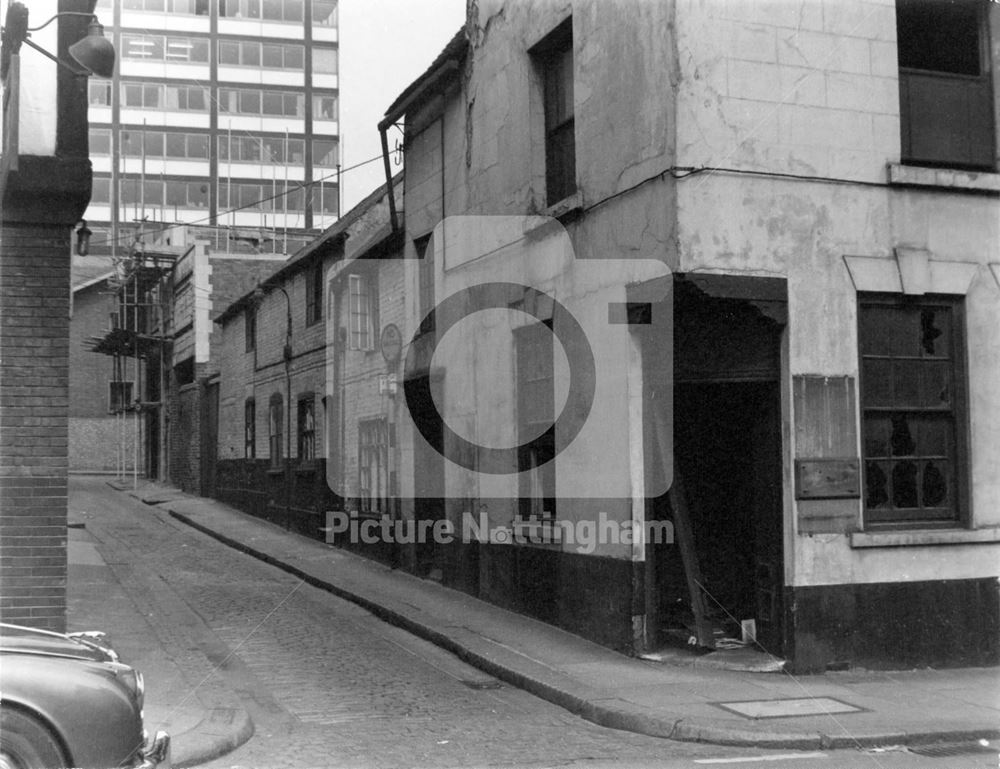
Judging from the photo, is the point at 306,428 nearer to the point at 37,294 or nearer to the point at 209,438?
the point at 209,438

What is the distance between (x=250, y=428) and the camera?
87.4ft

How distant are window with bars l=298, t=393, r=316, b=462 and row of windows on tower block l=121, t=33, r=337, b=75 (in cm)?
3855

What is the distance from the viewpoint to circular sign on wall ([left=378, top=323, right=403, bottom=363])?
55.7 ft

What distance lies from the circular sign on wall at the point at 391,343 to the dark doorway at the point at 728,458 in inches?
273

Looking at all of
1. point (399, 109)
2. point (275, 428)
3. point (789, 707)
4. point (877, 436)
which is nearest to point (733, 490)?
point (877, 436)

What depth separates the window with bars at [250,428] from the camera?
26.2 metres

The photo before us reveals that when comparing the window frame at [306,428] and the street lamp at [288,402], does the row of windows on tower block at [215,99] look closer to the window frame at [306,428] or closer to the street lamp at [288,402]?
the street lamp at [288,402]

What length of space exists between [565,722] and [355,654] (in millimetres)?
3264

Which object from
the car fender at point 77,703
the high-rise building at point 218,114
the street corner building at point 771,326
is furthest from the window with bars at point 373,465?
the high-rise building at point 218,114

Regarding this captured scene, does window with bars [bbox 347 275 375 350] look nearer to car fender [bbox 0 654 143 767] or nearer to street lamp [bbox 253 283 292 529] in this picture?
street lamp [bbox 253 283 292 529]

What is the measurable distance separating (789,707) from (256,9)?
55.3 m

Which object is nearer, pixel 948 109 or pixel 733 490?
pixel 948 109

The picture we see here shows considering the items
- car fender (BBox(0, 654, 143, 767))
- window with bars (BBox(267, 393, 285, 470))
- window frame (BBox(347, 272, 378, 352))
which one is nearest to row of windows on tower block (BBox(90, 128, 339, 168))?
window with bars (BBox(267, 393, 285, 470))

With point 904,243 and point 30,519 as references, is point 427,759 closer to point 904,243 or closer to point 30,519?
point 30,519
